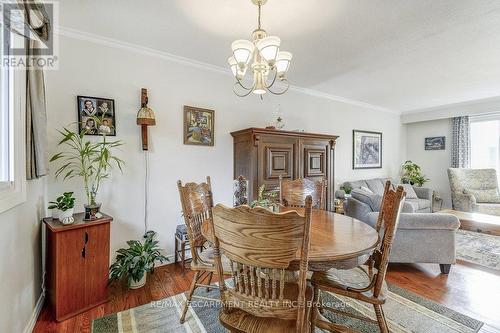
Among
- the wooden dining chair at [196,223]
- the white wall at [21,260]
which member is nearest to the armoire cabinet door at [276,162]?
the wooden dining chair at [196,223]

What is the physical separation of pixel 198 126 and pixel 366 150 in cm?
391

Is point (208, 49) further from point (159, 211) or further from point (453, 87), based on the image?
point (453, 87)

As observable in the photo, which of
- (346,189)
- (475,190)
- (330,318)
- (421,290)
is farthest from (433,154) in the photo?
(330,318)

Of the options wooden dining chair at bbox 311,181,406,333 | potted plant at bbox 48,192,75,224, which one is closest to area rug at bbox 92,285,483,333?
wooden dining chair at bbox 311,181,406,333

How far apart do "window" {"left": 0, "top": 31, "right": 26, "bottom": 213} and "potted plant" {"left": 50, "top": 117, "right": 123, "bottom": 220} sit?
2.03 feet

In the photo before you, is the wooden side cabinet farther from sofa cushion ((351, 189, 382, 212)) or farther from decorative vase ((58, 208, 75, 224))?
sofa cushion ((351, 189, 382, 212))

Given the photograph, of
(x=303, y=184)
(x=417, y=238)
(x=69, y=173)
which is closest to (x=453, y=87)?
(x=417, y=238)

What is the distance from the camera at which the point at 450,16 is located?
80.4 inches

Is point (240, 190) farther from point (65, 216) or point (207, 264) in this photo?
point (65, 216)

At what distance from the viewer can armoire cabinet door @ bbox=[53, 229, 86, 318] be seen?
1.82 m

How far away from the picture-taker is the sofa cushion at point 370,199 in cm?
299

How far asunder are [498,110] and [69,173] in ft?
23.4

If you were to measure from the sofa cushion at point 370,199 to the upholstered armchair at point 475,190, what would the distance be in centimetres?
300

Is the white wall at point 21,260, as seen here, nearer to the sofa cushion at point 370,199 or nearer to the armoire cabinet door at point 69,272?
the armoire cabinet door at point 69,272
